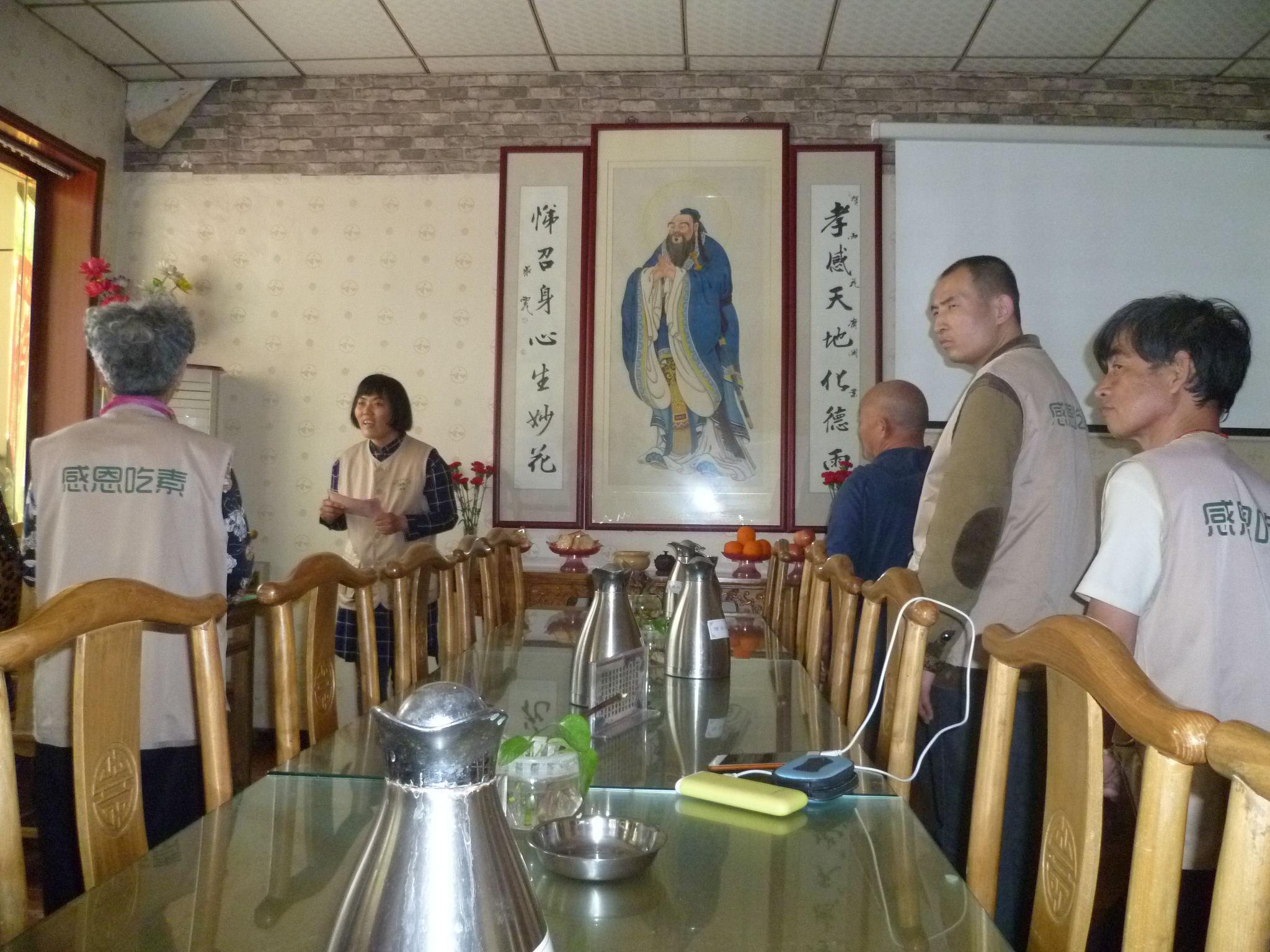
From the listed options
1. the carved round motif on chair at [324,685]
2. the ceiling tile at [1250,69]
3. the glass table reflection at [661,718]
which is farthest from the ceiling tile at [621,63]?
the carved round motif on chair at [324,685]

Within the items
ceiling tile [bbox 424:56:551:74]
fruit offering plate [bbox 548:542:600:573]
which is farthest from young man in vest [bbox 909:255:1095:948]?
ceiling tile [bbox 424:56:551:74]

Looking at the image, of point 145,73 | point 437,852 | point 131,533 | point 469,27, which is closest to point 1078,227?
point 469,27

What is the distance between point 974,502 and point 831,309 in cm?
231

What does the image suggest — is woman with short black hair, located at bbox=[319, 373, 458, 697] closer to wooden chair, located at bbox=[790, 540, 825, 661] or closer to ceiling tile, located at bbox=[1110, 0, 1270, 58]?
wooden chair, located at bbox=[790, 540, 825, 661]

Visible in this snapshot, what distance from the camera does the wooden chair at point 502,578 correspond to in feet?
9.32

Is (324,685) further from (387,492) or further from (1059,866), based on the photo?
(387,492)

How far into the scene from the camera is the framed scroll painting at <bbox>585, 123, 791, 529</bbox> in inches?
159

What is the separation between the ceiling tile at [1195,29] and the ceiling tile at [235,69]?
11.2 ft

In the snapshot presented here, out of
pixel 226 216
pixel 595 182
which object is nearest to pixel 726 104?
pixel 595 182

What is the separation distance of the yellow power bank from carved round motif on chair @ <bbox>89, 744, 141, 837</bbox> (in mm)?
604

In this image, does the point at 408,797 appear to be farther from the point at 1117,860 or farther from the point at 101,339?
the point at 1117,860

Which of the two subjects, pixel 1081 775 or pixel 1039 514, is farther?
pixel 1039 514

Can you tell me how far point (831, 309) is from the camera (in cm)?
402

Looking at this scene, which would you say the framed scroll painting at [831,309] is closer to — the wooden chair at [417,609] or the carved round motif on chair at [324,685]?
the wooden chair at [417,609]
